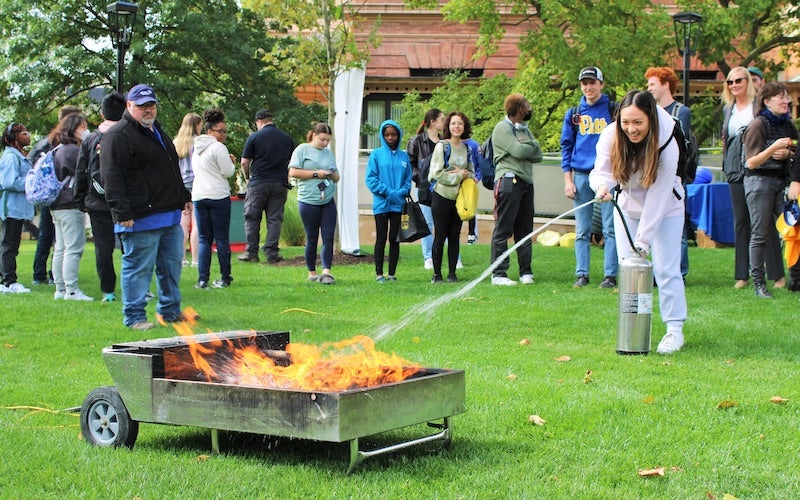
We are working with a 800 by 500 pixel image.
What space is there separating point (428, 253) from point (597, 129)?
3.92 meters

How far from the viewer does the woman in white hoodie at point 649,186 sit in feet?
26.1

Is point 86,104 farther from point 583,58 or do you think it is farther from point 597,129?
point 597,129

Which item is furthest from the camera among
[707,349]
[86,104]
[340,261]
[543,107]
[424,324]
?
[86,104]

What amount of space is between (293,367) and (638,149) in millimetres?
3709

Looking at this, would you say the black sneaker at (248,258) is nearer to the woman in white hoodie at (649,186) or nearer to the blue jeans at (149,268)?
the blue jeans at (149,268)

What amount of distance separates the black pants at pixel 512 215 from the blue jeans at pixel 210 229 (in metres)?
3.41

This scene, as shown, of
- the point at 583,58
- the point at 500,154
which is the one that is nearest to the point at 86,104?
the point at 583,58

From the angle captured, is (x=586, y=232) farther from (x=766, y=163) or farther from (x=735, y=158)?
(x=766, y=163)

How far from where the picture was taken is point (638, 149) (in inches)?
318

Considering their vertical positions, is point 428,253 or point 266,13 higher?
point 266,13

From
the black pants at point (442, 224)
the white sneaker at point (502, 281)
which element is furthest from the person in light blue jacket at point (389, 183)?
the white sneaker at point (502, 281)

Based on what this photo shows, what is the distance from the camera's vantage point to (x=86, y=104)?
1291 inches

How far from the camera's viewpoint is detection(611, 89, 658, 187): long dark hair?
791cm

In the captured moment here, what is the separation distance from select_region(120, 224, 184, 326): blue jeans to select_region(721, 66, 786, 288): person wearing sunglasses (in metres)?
6.35
